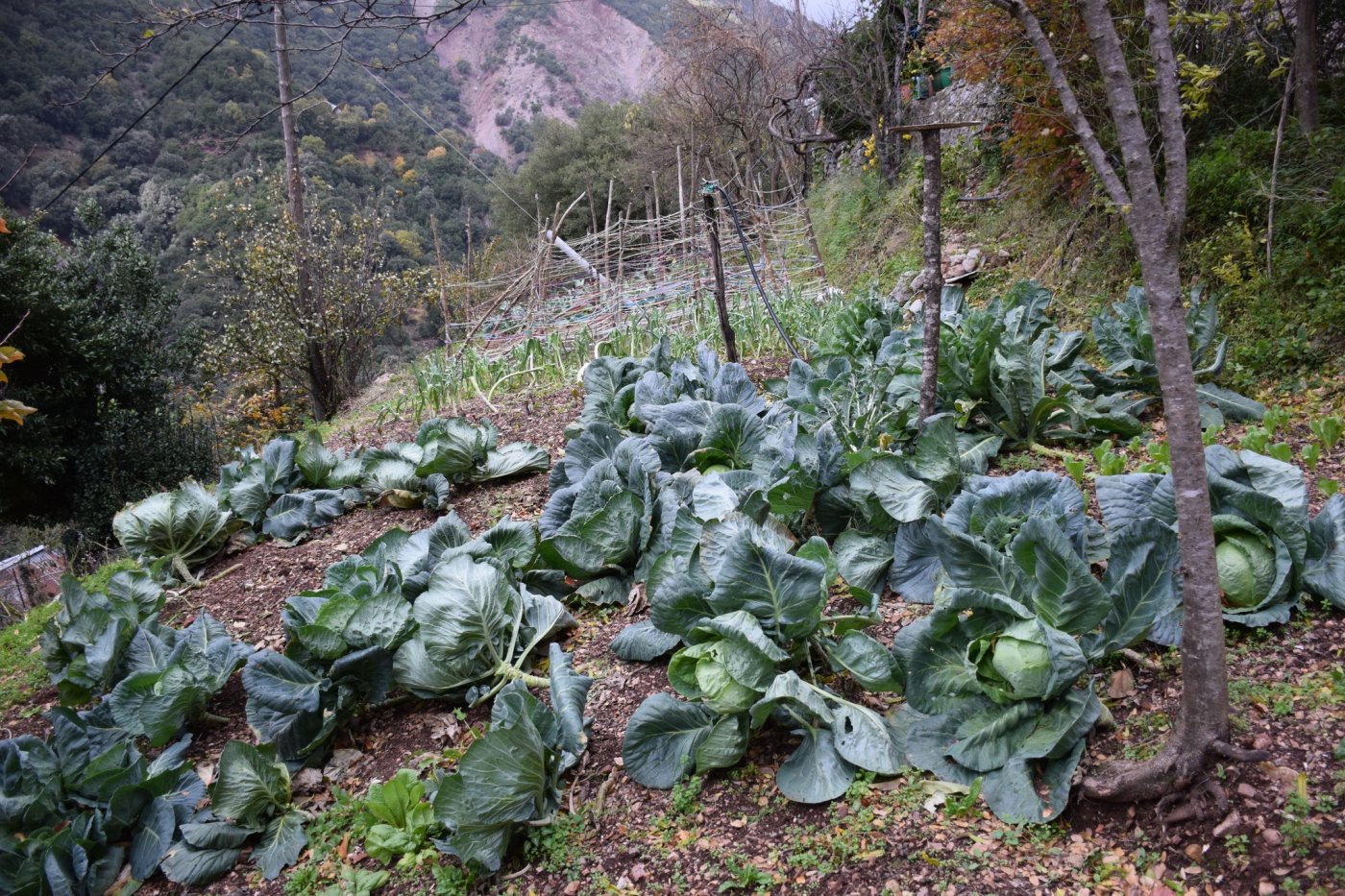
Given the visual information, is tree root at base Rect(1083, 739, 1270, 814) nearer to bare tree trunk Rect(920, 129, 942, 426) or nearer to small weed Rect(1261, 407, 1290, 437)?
bare tree trunk Rect(920, 129, 942, 426)

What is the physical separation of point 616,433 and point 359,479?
191 centimetres

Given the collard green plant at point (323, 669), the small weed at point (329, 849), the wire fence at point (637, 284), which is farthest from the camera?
the wire fence at point (637, 284)

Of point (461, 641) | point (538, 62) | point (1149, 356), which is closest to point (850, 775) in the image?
point (461, 641)

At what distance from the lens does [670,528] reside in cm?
263

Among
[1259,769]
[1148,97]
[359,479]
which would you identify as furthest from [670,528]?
[1148,97]

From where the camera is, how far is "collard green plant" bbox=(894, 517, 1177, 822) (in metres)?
1.56

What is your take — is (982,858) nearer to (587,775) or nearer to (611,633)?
(587,775)

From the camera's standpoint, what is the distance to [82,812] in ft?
6.99

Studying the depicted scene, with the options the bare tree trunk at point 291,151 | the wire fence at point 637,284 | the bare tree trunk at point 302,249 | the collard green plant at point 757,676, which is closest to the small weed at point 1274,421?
the collard green plant at point 757,676

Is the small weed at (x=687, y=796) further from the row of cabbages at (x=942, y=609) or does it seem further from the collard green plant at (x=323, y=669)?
the collard green plant at (x=323, y=669)

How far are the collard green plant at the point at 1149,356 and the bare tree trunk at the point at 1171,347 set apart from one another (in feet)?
6.77

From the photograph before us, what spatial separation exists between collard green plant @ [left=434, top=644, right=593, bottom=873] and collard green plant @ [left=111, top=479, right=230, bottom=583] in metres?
2.99

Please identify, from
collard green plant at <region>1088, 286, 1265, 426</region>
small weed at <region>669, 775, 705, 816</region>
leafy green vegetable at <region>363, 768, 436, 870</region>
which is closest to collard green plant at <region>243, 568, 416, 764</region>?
leafy green vegetable at <region>363, 768, 436, 870</region>

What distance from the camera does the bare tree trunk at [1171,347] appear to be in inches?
49.5
